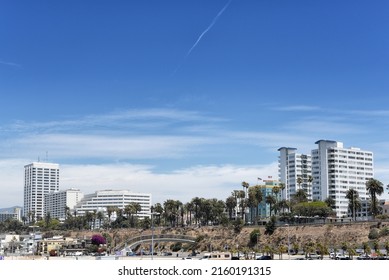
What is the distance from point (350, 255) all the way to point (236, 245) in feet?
105

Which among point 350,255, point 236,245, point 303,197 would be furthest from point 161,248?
point 350,255

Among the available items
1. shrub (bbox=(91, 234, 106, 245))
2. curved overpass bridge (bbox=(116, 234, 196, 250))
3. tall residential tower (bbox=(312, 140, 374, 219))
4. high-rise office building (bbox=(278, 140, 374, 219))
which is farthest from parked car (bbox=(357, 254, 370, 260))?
tall residential tower (bbox=(312, 140, 374, 219))

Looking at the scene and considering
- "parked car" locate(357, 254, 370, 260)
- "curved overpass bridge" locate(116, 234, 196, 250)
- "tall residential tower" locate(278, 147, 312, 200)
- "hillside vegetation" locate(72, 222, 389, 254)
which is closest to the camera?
"parked car" locate(357, 254, 370, 260)

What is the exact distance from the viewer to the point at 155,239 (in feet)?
384

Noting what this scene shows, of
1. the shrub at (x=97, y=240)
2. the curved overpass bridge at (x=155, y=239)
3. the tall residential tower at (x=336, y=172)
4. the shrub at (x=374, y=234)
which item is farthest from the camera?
the tall residential tower at (x=336, y=172)

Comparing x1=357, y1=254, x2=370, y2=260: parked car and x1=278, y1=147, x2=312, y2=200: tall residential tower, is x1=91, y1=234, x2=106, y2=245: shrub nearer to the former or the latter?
x1=357, y1=254, x2=370, y2=260: parked car

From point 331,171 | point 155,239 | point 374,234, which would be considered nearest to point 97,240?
point 155,239

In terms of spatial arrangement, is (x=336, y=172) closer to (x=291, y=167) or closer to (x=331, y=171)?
(x=331, y=171)

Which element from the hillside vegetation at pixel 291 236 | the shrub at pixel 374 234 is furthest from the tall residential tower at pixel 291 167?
the shrub at pixel 374 234

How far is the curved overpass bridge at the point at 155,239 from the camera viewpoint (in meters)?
112

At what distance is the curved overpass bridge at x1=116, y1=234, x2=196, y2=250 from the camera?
11219 centimetres

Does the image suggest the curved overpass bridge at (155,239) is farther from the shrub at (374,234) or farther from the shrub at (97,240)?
the shrub at (374,234)
